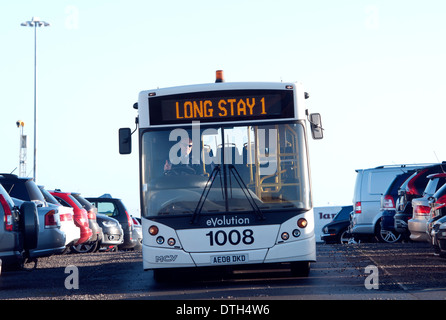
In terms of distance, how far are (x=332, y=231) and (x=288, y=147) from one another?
2003cm

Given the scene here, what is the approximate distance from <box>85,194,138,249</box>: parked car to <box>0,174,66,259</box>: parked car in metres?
10.7

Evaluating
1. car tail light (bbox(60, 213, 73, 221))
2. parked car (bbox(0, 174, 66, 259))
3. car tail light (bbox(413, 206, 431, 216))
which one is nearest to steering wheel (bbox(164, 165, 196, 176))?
parked car (bbox(0, 174, 66, 259))

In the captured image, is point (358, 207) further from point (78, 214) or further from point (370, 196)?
point (78, 214)

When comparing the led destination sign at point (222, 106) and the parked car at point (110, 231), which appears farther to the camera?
the parked car at point (110, 231)

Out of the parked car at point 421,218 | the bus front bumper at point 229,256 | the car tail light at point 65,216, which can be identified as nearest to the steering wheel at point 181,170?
the bus front bumper at point 229,256

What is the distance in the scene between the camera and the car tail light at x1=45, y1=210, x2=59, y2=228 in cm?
1731

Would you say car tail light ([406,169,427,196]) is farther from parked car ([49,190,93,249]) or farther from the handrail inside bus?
the handrail inside bus

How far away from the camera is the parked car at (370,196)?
26.8m

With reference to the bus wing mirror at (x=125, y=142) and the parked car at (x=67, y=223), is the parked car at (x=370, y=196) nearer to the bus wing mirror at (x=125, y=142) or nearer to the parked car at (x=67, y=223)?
the parked car at (x=67, y=223)

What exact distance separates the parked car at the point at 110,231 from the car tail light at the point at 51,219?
825cm

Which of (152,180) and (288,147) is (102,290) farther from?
(288,147)

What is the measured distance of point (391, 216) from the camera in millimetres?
25250

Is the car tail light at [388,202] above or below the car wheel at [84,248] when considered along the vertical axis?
above

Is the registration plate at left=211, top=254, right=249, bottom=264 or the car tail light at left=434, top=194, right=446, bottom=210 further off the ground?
the car tail light at left=434, top=194, right=446, bottom=210
